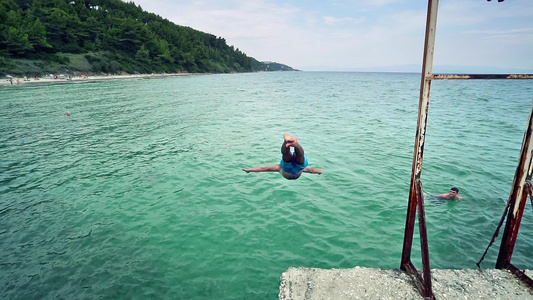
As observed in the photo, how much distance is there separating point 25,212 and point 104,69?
310ft

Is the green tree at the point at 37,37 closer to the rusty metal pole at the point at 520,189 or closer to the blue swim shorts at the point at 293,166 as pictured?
the blue swim shorts at the point at 293,166

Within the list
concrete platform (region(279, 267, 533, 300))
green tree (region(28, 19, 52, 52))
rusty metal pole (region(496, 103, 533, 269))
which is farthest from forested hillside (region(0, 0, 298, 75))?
rusty metal pole (region(496, 103, 533, 269))

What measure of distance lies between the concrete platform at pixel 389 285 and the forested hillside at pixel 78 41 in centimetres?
8238

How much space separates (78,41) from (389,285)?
12139 cm

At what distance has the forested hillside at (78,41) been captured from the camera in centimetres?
7012

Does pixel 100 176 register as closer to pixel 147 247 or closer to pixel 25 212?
pixel 25 212

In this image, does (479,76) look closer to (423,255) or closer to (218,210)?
(423,255)

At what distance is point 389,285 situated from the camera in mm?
5730

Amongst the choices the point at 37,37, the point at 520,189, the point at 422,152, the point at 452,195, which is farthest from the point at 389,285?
the point at 37,37

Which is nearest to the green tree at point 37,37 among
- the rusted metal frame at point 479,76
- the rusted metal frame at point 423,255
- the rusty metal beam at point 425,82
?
the rusty metal beam at point 425,82

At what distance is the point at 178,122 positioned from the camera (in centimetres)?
2825

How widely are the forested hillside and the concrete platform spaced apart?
270 ft

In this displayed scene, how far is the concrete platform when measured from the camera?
5.42 m

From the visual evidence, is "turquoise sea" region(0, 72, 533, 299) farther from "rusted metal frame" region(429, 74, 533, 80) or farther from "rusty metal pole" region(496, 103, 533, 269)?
"rusted metal frame" region(429, 74, 533, 80)
